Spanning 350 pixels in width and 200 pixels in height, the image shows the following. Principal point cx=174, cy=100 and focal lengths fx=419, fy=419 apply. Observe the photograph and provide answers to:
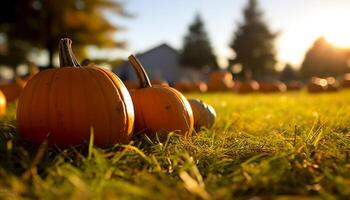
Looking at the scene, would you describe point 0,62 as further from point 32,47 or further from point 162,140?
point 162,140

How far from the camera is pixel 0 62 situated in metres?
21.9

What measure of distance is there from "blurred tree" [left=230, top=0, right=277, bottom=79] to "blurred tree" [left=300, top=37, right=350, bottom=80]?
13498 millimetres

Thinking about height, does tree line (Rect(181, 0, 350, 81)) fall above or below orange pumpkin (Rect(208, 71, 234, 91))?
above

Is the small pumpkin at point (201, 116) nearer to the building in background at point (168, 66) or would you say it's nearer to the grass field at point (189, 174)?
the grass field at point (189, 174)

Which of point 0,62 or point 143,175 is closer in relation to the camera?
point 143,175

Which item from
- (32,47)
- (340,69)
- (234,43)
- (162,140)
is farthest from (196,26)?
(162,140)

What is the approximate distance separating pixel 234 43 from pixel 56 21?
25.6 meters

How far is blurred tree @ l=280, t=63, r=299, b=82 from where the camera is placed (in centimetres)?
5969

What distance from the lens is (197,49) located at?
43.8 metres

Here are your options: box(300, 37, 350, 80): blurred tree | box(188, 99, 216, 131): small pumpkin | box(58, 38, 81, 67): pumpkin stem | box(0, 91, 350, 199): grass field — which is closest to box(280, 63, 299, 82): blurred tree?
box(300, 37, 350, 80): blurred tree

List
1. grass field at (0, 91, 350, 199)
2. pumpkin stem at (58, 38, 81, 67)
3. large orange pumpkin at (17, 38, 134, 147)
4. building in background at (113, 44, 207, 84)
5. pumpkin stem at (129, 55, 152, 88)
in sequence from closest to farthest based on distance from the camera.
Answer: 1. grass field at (0, 91, 350, 199)
2. large orange pumpkin at (17, 38, 134, 147)
3. pumpkin stem at (58, 38, 81, 67)
4. pumpkin stem at (129, 55, 152, 88)
5. building in background at (113, 44, 207, 84)

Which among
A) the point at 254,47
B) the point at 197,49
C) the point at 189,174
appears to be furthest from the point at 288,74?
the point at 189,174

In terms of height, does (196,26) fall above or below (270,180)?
above

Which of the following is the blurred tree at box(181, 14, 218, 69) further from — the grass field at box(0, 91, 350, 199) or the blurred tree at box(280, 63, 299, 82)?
the grass field at box(0, 91, 350, 199)
